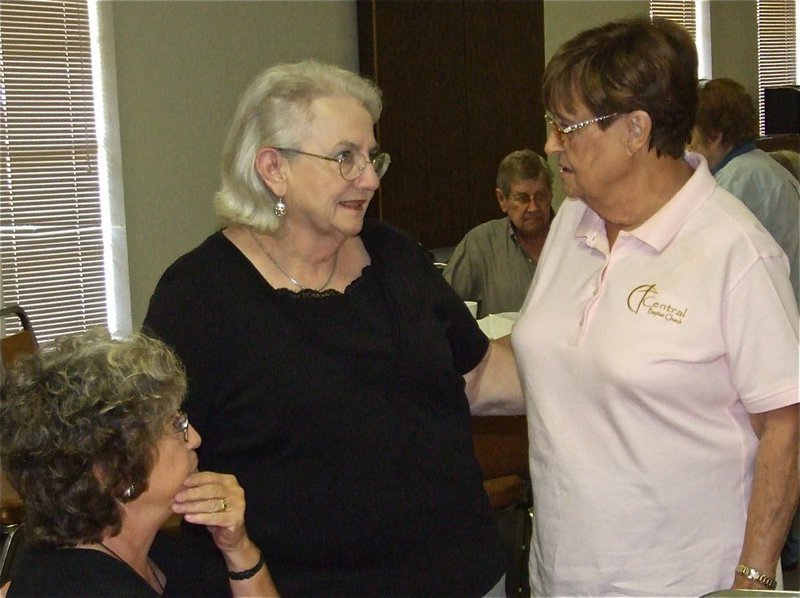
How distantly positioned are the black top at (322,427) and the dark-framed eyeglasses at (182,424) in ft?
0.38

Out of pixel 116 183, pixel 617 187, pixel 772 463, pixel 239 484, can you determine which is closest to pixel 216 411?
pixel 239 484

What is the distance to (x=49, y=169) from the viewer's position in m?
4.60

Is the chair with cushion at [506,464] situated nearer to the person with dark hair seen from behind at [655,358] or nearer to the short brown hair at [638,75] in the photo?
the person with dark hair seen from behind at [655,358]

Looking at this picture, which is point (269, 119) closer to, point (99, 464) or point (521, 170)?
point (99, 464)

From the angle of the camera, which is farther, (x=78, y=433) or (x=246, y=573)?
(x=246, y=573)

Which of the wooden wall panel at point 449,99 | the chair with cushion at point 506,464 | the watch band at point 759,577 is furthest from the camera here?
the wooden wall panel at point 449,99

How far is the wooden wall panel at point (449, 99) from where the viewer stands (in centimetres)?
552

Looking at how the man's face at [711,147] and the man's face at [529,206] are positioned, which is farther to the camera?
the man's face at [711,147]

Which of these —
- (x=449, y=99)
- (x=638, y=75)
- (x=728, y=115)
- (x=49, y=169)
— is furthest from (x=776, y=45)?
(x=638, y=75)

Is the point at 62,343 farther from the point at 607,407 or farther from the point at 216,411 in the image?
the point at 607,407

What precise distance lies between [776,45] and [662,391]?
879 centimetres

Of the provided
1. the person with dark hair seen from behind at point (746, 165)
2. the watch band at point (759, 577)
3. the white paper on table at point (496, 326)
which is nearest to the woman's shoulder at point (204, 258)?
the watch band at point (759, 577)

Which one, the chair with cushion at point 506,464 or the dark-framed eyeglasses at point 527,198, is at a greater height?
the dark-framed eyeglasses at point 527,198

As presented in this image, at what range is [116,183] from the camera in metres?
4.75
